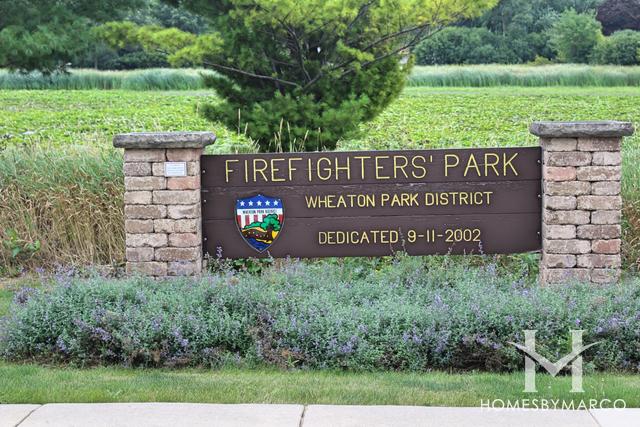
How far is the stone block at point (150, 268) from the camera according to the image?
26.7ft

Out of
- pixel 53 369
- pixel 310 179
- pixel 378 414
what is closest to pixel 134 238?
pixel 310 179

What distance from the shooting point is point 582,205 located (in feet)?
26.3

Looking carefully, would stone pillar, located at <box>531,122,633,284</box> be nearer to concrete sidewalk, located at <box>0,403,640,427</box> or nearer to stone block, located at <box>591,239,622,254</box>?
stone block, located at <box>591,239,622,254</box>

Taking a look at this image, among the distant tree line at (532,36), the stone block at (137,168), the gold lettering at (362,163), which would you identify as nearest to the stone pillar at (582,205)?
the gold lettering at (362,163)

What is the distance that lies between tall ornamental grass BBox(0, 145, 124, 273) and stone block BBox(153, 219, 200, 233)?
1.73m

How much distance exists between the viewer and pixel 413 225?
8.28 metres

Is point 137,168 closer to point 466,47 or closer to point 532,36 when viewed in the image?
point 466,47

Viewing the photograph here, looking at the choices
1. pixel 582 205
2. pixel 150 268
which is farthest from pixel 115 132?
pixel 582 205

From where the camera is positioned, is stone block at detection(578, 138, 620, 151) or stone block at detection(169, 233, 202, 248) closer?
stone block at detection(578, 138, 620, 151)

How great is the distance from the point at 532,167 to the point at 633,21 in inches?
1239

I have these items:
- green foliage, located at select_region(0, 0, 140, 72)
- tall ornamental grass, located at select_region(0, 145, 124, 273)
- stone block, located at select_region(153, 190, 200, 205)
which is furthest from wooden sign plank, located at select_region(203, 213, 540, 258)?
green foliage, located at select_region(0, 0, 140, 72)

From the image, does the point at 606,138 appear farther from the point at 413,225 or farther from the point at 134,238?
the point at 134,238

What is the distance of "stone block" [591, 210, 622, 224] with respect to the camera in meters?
8.03

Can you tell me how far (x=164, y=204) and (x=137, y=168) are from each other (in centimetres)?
38
